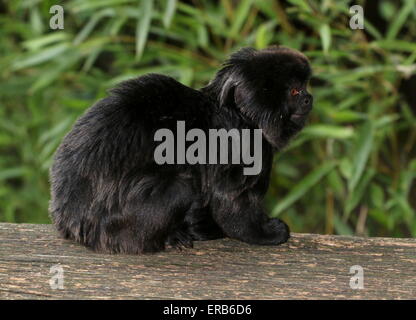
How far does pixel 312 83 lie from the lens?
3.91m

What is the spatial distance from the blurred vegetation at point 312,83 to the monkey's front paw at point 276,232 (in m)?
0.92

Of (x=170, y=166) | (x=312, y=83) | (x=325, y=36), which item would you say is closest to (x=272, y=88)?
(x=170, y=166)

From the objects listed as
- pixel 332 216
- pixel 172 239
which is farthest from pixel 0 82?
pixel 172 239

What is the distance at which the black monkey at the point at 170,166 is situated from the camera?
1.81 metres

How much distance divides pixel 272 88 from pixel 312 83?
203cm

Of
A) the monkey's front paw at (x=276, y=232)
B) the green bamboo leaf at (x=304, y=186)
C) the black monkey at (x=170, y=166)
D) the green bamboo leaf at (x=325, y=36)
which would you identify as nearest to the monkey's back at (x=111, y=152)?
the black monkey at (x=170, y=166)

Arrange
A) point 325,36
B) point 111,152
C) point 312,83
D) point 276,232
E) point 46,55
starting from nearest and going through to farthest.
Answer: point 111,152, point 276,232, point 325,36, point 46,55, point 312,83

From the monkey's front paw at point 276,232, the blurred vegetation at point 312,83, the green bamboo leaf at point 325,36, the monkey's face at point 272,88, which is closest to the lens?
the monkey's face at point 272,88

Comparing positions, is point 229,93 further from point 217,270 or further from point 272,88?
point 217,270

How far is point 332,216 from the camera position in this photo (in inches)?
138

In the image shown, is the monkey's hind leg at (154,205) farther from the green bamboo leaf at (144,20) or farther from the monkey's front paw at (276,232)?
the green bamboo leaf at (144,20)

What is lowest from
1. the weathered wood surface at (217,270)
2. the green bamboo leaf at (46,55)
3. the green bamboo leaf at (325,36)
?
the weathered wood surface at (217,270)

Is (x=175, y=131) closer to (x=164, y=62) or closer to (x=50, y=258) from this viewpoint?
(x=50, y=258)

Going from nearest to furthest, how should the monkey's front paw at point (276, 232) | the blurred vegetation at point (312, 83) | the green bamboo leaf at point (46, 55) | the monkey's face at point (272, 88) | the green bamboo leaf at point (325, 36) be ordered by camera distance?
the monkey's face at point (272, 88), the monkey's front paw at point (276, 232), the green bamboo leaf at point (325, 36), the blurred vegetation at point (312, 83), the green bamboo leaf at point (46, 55)
